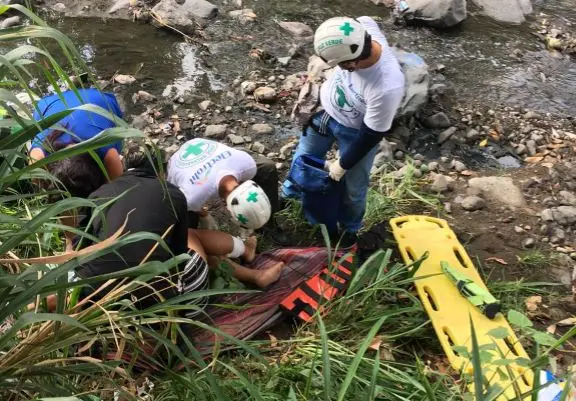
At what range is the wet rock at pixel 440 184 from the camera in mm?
3947

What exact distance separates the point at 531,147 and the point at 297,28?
2.69m

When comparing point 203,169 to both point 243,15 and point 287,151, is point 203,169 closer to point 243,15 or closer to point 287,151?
point 287,151

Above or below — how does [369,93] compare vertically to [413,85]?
above

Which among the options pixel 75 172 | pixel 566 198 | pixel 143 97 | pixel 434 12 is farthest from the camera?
pixel 434 12

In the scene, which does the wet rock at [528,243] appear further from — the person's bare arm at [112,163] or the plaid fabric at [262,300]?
the person's bare arm at [112,163]

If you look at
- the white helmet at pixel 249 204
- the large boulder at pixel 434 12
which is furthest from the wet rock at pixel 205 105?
Answer: the large boulder at pixel 434 12

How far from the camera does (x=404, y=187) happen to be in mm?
3850

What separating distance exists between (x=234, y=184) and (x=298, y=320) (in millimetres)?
750

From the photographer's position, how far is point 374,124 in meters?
2.88

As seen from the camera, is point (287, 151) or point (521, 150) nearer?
point (287, 151)

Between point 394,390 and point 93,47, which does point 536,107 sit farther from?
point 93,47

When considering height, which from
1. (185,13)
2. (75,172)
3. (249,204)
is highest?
(75,172)

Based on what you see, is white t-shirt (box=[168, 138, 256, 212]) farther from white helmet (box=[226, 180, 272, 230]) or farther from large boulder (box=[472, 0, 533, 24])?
large boulder (box=[472, 0, 533, 24])

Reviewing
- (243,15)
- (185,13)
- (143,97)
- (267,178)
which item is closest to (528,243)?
(267,178)
